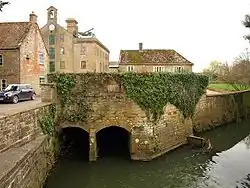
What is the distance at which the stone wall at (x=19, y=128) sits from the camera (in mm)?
10210

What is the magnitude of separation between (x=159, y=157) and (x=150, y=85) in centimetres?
394

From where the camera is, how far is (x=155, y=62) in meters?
54.3

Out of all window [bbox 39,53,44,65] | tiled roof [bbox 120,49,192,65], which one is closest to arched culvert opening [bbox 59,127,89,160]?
window [bbox 39,53,44,65]

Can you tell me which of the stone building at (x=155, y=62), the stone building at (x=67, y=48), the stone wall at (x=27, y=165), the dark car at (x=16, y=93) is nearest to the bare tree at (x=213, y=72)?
the stone building at (x=155, y=62)

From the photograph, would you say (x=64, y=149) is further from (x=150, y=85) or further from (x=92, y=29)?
(x=92, y=29)

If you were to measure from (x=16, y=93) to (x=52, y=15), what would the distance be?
95.7ft

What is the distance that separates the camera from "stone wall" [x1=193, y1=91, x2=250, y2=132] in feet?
85.9

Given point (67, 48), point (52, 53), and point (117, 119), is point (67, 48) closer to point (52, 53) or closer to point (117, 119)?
point (52, 53)

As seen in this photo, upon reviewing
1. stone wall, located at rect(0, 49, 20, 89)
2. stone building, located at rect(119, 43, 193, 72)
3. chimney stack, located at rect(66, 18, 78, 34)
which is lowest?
stone wall, located at rect(0, 49, 20, 89)

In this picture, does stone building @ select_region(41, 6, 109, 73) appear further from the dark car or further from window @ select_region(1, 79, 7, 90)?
the dark car

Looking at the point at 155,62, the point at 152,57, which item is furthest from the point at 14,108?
the point at 152,57

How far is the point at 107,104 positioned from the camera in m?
17.1

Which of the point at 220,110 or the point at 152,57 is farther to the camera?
the point at 152,57

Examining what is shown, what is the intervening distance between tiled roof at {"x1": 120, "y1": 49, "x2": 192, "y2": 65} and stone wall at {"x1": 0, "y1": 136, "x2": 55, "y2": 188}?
1601 inches
